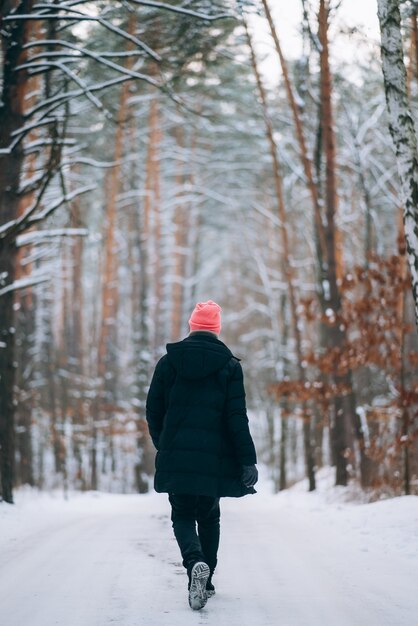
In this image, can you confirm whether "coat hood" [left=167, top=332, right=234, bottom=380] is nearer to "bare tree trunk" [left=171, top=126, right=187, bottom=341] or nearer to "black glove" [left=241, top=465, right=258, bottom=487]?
"black glove" [left=241, top=465, right=258, bottom=487]

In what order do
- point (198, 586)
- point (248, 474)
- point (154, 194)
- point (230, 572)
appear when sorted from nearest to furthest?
point (198, 586), point (248, 474), point (230, 572), point (154, 194)

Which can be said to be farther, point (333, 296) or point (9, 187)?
point (333, 296)

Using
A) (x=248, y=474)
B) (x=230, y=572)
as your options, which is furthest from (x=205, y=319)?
(x=230, y=572)

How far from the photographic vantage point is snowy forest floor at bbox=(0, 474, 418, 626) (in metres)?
4.52

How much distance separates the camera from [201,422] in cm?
496


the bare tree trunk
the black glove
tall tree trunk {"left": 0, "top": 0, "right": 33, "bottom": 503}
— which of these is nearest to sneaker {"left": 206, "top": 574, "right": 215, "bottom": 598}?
the black glove

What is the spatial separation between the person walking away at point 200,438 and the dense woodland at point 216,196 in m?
3.04

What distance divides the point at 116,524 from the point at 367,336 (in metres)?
4.53

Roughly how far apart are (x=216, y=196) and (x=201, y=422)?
66.8ft

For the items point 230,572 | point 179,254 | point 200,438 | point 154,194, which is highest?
point 154,194

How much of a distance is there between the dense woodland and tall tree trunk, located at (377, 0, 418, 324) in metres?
0.02

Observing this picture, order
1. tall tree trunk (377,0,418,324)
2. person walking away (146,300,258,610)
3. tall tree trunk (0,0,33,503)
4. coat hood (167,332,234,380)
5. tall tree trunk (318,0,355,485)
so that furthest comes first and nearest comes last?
tall tree trunk (318,0,355,485)
tall tree trunk (0,0,33,503)
tall tree trunk (377,0,418,324)
coat hood (167,332,234,380)
person walking away (146,300,258,610)

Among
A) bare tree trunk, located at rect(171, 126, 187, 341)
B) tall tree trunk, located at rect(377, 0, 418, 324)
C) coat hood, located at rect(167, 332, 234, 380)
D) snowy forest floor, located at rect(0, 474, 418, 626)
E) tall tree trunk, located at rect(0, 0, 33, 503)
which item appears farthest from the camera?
bare tree trunk, located at rect(171, 126, 187, 341)

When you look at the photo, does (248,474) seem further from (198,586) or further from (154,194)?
(154,194)
